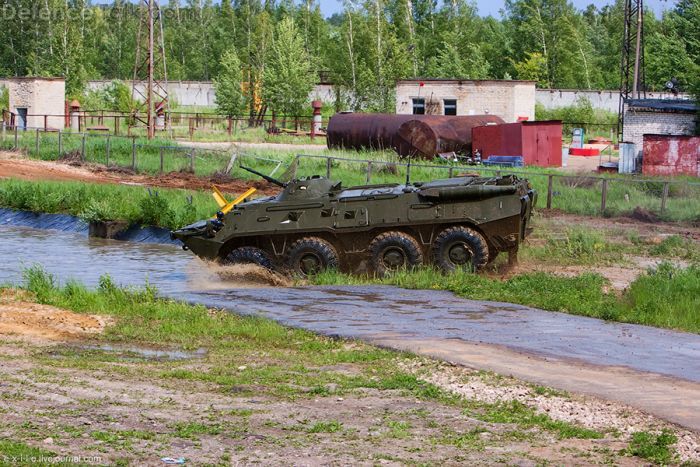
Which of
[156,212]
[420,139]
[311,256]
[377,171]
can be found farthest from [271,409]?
[420,139]

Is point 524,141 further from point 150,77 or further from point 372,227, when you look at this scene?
point 372,227

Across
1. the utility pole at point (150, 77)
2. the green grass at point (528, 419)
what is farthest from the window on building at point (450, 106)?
the green grass at point (528, 419)

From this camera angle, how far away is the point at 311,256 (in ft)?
69.3

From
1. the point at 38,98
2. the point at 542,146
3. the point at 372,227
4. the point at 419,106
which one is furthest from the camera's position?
the point at 38,98

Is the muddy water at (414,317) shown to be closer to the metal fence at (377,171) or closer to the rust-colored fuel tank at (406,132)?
the metal fence at (377,171)

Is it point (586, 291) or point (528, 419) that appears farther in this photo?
point (586, 291)

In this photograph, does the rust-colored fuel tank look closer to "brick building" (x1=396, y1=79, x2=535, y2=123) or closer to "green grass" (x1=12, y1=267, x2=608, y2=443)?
"brick building" (x1=396, y1=79, x2=535, y2=123)

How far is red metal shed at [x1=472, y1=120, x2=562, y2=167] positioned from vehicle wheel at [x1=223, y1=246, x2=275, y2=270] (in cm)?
2157

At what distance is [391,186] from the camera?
2162cm

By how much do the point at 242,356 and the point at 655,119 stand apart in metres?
33.3

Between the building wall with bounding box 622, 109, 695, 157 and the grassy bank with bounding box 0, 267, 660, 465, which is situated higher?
the building wall with bounding box 622, 109, 695, 157

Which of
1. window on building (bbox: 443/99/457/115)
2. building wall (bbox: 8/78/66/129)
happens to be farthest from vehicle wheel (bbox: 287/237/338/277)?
building wall (bbox: 8/78/66/129)

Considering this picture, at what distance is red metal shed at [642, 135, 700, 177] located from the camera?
3769 cm

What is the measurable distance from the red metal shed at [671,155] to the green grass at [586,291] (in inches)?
718
